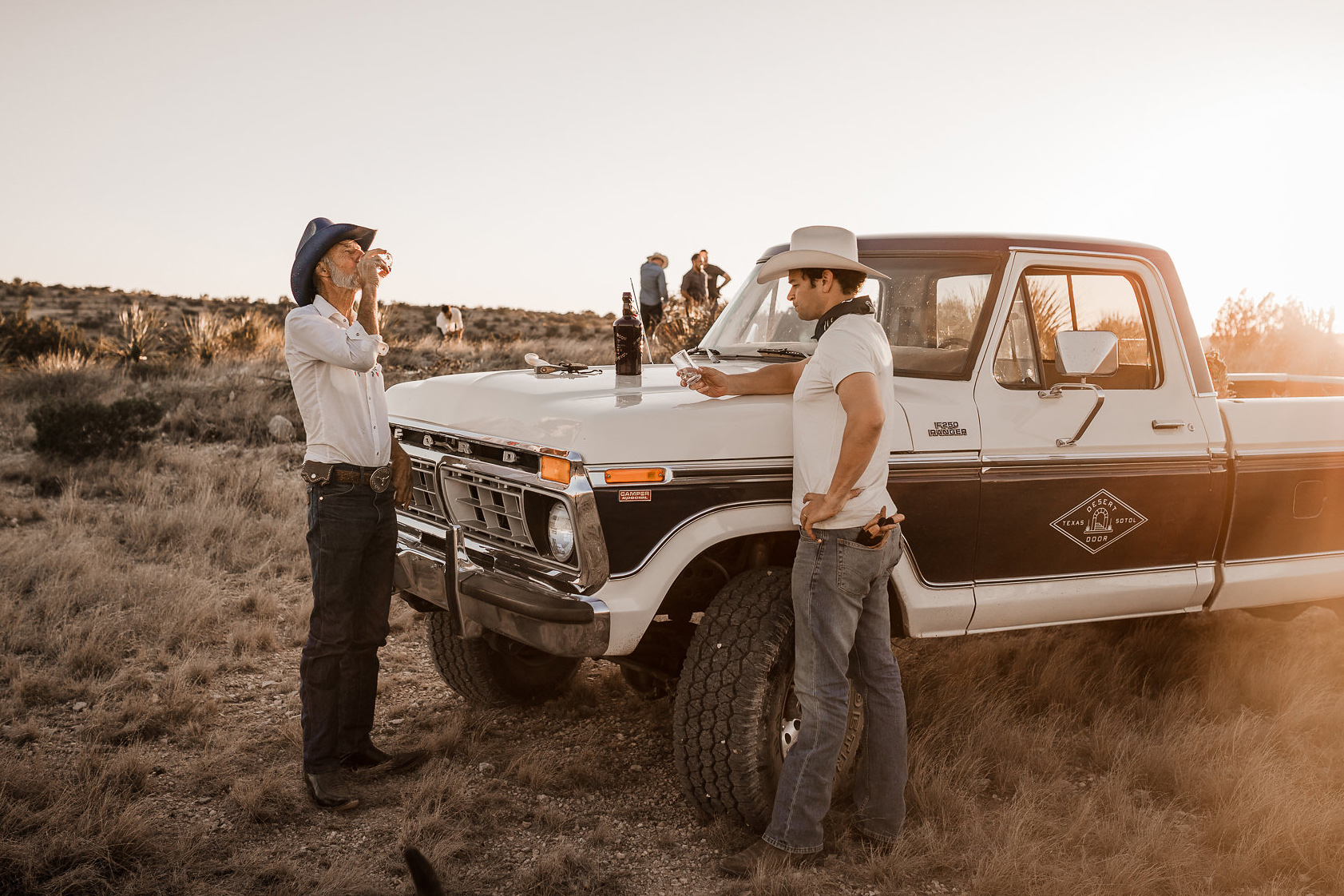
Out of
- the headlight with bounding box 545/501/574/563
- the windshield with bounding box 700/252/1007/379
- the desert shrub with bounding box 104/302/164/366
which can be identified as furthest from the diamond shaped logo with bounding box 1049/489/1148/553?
the desert shrub with bounding box 104/302/164/366

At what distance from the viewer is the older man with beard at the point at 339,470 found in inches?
147

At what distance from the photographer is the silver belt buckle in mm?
3807

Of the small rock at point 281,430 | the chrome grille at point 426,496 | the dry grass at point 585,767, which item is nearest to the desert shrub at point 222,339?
the small rock at point 281,430

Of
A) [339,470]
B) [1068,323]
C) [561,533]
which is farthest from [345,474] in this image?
[1068,323]

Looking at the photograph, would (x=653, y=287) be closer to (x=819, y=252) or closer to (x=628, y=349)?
(x=628, y=349)

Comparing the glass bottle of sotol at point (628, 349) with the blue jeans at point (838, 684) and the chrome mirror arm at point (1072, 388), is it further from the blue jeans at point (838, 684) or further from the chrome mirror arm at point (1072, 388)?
the chrome mirror arm at point (1072, 388)

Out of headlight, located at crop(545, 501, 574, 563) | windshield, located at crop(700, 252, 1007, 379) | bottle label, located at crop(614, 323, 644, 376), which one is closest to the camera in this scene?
headlight, located at crop(545, 501, 574, 563)

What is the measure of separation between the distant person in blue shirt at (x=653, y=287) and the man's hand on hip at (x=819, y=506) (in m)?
12.1

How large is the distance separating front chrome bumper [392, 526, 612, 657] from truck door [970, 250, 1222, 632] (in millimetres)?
1615

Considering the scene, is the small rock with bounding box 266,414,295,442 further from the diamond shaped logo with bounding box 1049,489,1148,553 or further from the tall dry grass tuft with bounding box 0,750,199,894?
the diamond shaped logo with bounding box 1049,489,1148,553

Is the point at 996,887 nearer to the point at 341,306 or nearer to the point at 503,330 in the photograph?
the point at 341,306

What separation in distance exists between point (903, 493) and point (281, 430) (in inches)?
409

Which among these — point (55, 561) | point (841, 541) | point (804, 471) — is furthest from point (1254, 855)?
point (55, 561)

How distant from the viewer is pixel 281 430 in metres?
12.3
